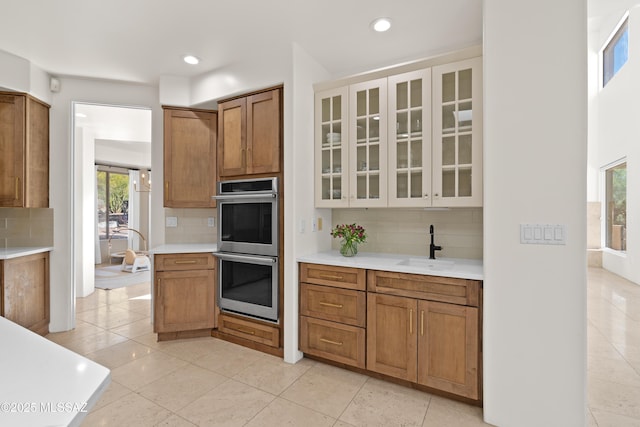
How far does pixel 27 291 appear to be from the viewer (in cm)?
310

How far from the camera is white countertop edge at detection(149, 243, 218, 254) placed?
311 centimetres

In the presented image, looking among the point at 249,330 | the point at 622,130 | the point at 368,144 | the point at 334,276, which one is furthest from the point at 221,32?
the point at 622,130

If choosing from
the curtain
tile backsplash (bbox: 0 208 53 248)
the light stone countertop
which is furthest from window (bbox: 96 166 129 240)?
the light stone countertop

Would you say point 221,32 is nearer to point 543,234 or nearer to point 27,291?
point 543,234

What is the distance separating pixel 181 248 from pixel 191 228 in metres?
0.46

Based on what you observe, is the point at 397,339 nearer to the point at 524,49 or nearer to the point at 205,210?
the point at 524,49

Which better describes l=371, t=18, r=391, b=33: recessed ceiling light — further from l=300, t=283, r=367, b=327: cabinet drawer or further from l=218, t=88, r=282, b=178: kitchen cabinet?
l=300, t=283, r=367, b=327: cabinet drawer

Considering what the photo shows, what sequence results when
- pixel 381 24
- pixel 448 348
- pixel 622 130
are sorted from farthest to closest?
pixel 622 130, pixel 381 24, pixel 448 348

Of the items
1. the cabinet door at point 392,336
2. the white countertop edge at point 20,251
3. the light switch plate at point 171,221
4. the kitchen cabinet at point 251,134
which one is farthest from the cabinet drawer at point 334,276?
the white countertop edge at point 20,251

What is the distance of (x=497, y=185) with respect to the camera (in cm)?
193

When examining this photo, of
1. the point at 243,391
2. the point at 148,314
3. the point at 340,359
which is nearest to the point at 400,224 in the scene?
the point at 340,359

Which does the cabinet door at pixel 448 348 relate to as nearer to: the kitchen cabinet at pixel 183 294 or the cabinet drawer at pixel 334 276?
the cabinet drawer at pixel 334 276

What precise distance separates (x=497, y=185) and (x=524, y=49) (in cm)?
79

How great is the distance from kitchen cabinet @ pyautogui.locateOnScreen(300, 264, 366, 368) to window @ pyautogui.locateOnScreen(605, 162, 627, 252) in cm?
651
